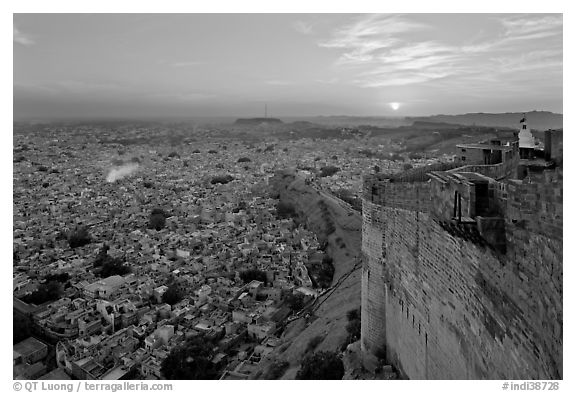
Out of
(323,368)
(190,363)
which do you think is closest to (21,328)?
(190,363)

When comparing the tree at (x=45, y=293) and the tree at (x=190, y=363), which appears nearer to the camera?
the tree at (x=190, y=363)

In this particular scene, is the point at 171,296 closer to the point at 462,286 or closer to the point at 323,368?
the point at 323,368

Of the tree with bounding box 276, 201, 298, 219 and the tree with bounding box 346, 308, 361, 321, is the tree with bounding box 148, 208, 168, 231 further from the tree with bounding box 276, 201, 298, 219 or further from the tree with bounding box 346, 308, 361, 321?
the tree with bounding box 346, 308, 361, 321

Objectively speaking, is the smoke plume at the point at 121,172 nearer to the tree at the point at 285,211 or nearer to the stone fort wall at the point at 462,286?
the tree at the point at 285,211

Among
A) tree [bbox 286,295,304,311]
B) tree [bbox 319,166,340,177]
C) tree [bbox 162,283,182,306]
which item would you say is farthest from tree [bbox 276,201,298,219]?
tree [bbox 286,295,304,311]

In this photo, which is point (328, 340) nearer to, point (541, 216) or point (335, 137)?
point (541, 216)

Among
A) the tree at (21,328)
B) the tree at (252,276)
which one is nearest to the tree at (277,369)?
the tree at (252,276)

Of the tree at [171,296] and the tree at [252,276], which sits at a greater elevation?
the tree at [252,276]

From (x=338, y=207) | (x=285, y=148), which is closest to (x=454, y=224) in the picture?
(x=338, y=207)
